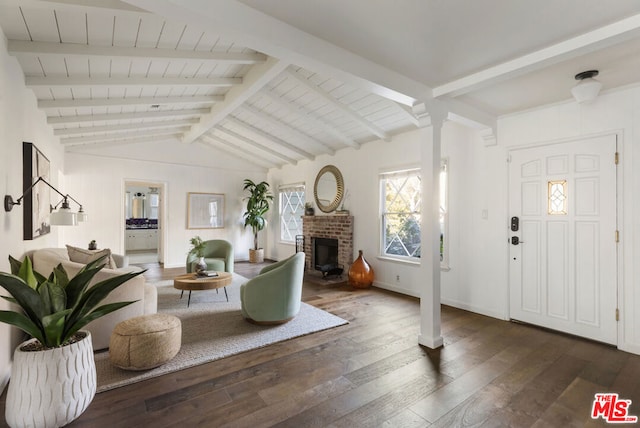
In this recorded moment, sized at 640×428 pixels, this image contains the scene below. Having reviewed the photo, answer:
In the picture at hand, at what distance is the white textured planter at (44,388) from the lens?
1.62 meters

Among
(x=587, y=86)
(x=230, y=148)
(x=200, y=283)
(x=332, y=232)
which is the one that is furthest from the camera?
(x=230, y=148)

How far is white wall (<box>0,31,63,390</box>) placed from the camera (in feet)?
7.02

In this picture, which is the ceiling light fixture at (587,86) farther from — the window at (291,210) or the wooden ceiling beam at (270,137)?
the window at (291,210)

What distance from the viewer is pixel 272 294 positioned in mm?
3176

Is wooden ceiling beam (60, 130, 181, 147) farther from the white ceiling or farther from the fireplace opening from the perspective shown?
the fireplace opening

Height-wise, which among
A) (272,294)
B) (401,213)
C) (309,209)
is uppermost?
(309,209)

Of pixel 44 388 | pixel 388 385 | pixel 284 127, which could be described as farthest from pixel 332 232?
pixel 44 388

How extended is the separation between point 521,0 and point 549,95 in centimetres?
172

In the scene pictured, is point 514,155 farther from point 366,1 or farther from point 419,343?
point 366,1

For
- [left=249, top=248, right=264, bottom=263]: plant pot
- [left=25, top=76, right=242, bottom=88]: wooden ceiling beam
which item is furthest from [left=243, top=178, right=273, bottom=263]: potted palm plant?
[left=25, top=76, right=242, bottom=88]: wooden ceiling beam

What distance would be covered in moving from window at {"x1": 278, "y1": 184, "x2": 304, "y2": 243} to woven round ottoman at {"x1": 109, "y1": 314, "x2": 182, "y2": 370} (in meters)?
4.84

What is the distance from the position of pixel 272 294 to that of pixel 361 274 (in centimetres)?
206

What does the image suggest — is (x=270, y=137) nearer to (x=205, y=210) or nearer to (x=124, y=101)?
(x=124, y=101)

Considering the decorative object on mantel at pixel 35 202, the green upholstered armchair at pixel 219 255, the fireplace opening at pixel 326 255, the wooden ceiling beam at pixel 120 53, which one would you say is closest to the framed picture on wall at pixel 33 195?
the decorative object on mantel at pixel 35 202
